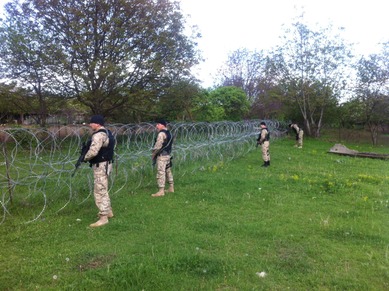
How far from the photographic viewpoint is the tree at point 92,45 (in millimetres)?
14055

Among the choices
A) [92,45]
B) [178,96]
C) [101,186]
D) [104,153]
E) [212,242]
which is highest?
[92,45]

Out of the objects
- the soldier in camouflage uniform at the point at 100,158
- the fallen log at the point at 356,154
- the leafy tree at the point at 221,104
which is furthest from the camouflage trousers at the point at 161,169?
the leafy tree at the point at 221,104

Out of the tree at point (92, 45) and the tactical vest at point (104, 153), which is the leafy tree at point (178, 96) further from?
the tactical vest at point (104, 153)

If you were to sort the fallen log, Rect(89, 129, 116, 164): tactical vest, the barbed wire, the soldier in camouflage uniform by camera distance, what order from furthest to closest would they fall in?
the fallen log, the barbed wire, Rect(89, 129, 116, 164): tactical vest, the soldier in camouflage uniform

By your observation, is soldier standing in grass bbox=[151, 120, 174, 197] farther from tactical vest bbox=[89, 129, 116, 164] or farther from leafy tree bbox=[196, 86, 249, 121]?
leafy tree bbox=[196, 86, 249, 121]

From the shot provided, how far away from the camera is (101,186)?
5262 mm

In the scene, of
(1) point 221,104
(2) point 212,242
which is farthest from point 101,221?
(1) point 221,104

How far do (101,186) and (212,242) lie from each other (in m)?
1.93

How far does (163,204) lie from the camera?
6312mm

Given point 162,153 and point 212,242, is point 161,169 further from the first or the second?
point 212,242

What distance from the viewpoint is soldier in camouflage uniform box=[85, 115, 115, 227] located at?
5.06m

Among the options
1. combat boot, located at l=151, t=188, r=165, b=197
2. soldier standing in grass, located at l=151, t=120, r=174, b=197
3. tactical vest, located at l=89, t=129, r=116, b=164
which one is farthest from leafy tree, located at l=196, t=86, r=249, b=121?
tactical vest, located at l=89, t=129, r=116, b=164

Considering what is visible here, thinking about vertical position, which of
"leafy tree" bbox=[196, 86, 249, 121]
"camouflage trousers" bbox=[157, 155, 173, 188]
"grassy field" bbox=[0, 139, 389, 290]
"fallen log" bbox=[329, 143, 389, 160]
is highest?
"leafy tree" bbox=[196, 86, 249, 121]

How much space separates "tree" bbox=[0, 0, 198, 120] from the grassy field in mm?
8863
